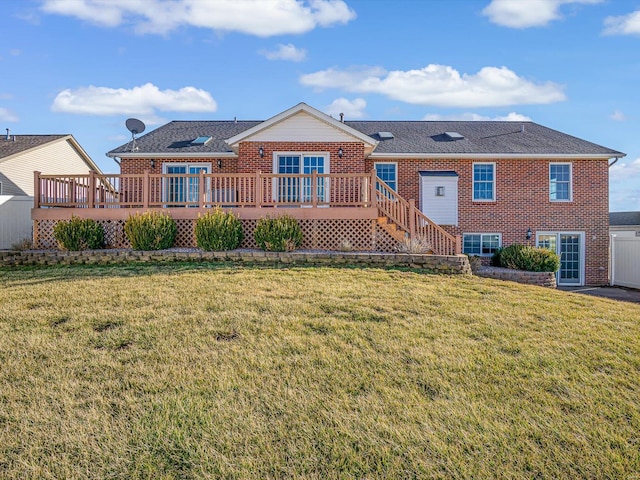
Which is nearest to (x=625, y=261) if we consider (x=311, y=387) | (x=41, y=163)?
(x=311, y=387)

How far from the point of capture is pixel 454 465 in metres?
2.92

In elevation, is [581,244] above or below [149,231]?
below

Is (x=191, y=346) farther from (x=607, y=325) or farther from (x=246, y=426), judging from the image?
(x=607, y=325)

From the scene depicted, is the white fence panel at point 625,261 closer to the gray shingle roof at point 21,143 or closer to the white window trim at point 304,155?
the white window trim at point 304,155

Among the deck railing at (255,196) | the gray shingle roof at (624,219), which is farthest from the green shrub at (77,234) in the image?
the gray shingle roof at (624,219)

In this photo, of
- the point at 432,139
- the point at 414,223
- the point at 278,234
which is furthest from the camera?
the point at 432,139

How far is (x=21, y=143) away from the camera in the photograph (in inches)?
839

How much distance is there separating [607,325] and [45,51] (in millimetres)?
14759

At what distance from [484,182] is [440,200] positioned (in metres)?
2.07

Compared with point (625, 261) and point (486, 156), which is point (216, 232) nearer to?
point (486, 156)

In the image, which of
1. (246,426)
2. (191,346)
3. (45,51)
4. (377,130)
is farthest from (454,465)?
(377,130)

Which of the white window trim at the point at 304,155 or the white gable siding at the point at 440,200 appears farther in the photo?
A: the white gable siding at the point at 440,200

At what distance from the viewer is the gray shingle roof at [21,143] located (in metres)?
20.0

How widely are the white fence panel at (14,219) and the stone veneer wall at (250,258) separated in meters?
2.78
